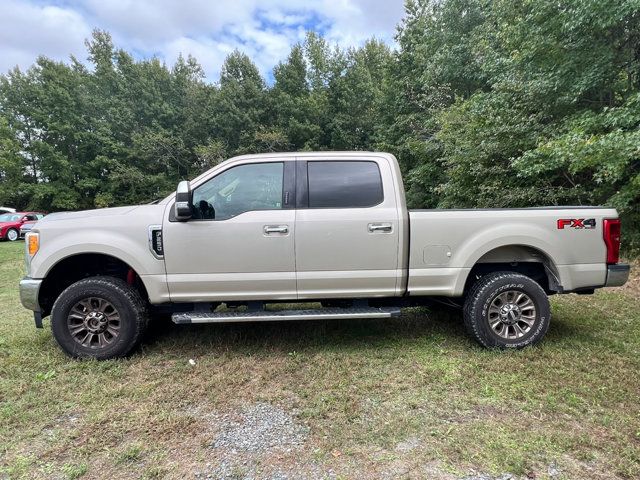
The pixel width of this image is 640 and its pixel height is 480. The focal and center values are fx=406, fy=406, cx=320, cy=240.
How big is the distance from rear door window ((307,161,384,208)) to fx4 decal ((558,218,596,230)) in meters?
1.76

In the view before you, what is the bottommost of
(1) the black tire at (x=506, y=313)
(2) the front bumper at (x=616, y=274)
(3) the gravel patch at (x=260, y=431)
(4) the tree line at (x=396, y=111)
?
(3) the gravel patch at (x=260, y=431)

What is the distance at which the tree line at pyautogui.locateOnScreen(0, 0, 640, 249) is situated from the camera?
7887 mm

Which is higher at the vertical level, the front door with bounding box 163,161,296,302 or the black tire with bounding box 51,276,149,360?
the front door with bounding box 163,161,296,302

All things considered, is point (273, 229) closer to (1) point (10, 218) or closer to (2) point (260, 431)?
(2) point (260, 431)

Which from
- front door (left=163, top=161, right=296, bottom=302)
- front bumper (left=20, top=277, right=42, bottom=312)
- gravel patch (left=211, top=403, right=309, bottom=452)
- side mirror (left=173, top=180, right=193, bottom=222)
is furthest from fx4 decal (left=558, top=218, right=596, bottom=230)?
front bumper (left=20, top=277, right=42, bottom=312)

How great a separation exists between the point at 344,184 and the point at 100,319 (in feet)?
8.82

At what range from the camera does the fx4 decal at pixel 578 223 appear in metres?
3.93

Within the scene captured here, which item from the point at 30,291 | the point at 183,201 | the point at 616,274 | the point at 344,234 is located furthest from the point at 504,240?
the point at 30,291

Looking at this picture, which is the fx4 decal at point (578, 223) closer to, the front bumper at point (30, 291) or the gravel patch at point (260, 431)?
the gravel patch at point (260, 431)

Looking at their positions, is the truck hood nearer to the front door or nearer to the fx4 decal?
the front door

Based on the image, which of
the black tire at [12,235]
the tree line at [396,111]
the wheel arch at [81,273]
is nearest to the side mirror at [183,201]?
the wheel arch at [81,273]

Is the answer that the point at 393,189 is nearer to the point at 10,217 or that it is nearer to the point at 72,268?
the point at 72,268

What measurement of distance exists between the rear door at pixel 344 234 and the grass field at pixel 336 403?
28.9 inches

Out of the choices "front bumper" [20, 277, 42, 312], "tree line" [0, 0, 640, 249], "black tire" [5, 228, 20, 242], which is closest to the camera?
"front bumper" [20, 277, 42, 312]
